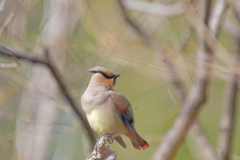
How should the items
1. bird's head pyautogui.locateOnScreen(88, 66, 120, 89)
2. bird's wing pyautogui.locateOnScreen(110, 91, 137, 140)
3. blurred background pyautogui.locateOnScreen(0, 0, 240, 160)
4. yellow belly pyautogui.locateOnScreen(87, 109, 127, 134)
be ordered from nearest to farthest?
1. yellow belly pyautogui.locateOnScreen(87, 109, 127, 134)
2. bird's wing pyautogui.locateOnScreen(110, 91, 137, 140)
3. bird's head pyautogui.locateOnScreen(88, 66, 120, 89)
4. blurred background pyautogui.locateOnScreen(0, 0, 240, 160)

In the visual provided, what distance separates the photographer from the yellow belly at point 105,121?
10.8 ft

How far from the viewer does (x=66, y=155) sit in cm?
589

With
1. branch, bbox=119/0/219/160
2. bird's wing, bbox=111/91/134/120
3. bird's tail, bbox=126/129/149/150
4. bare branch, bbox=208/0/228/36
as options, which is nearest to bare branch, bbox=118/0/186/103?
branch, bbox=119/0/219/160

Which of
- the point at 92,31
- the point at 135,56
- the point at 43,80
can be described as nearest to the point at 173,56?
the point at 135,56

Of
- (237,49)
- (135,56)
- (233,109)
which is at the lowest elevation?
(135,56)

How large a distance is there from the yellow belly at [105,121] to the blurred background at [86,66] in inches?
33.1

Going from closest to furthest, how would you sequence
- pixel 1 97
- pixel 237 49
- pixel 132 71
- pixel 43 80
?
pixel 237 49, pixel 1 97, pixel 43 80, pixel 132 71

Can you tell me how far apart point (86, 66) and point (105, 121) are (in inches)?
102

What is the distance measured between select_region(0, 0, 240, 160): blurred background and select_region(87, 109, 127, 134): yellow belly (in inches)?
33.1

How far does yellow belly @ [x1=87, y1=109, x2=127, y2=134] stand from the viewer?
10.8ft

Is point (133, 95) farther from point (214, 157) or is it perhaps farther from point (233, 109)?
point (233, 109)

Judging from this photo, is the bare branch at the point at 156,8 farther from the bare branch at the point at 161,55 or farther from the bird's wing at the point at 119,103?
the bird's wing at the point at 119,103

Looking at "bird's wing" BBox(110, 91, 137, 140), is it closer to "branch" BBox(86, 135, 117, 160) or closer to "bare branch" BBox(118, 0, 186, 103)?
"branch" BBox(86, 135, 117, 160)

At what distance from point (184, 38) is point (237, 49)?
1431 mm
